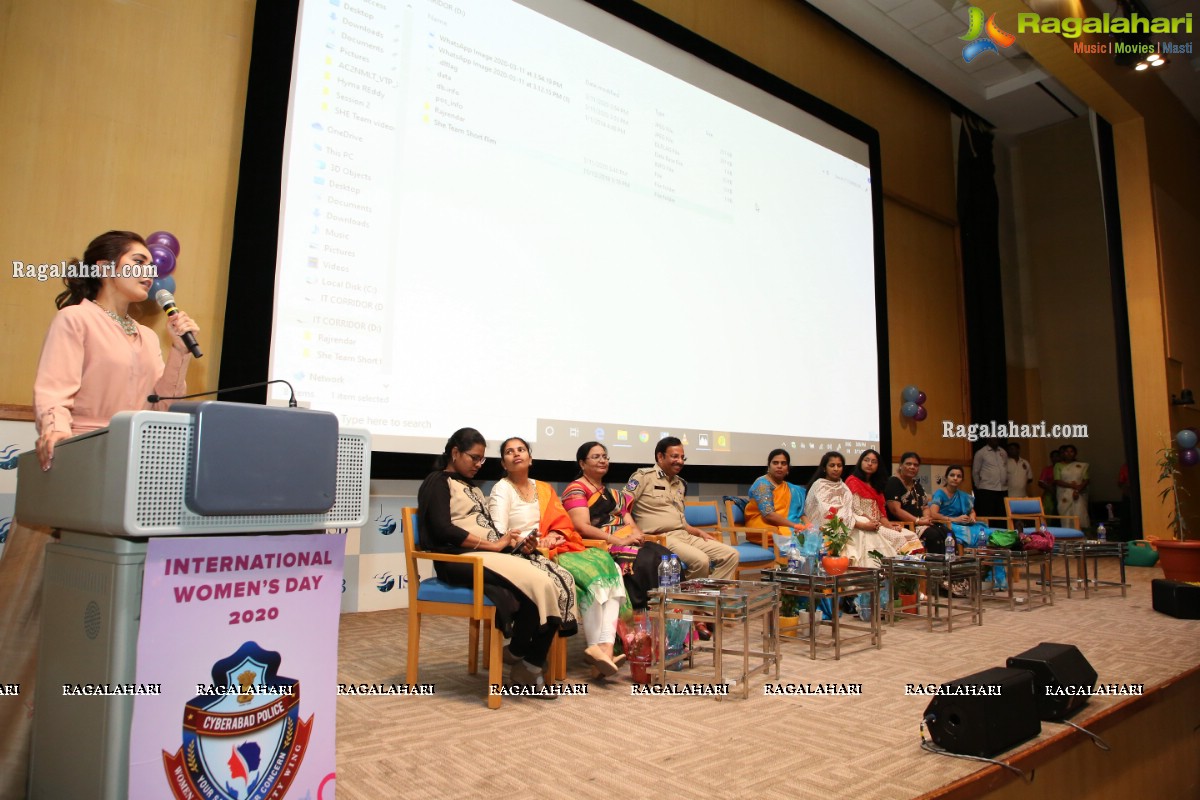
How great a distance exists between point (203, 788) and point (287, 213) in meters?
2.66

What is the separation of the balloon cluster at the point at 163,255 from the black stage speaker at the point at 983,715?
3.11 meters

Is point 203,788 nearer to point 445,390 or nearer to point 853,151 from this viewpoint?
point 445,390

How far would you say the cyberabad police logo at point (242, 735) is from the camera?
110cm

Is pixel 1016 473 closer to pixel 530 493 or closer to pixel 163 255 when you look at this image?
pixel 530 493

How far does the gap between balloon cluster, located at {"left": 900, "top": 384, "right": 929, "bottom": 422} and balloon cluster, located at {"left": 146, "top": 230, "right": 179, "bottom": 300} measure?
6.12 meters

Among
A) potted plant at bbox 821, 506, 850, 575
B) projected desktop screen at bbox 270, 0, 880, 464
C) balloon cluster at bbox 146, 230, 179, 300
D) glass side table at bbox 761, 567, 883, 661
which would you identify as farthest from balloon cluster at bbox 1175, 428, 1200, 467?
balloon cluster at bbox 146, 230, 179, 300

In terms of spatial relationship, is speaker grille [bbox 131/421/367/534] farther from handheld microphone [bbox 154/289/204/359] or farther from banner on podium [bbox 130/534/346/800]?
handheld microphone [bbox 154/289/204/359]

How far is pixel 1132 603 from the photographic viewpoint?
15.8 ft

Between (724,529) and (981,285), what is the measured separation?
547cm

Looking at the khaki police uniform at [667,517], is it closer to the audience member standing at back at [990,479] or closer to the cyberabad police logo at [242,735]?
the cyberabad police logo at [242,735]

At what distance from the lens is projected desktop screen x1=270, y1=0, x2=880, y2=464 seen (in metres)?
3.39

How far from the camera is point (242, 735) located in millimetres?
1141

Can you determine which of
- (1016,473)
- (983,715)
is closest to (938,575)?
(983,715)

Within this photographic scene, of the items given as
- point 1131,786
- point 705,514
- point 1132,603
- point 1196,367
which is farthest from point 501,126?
point 1196,367
